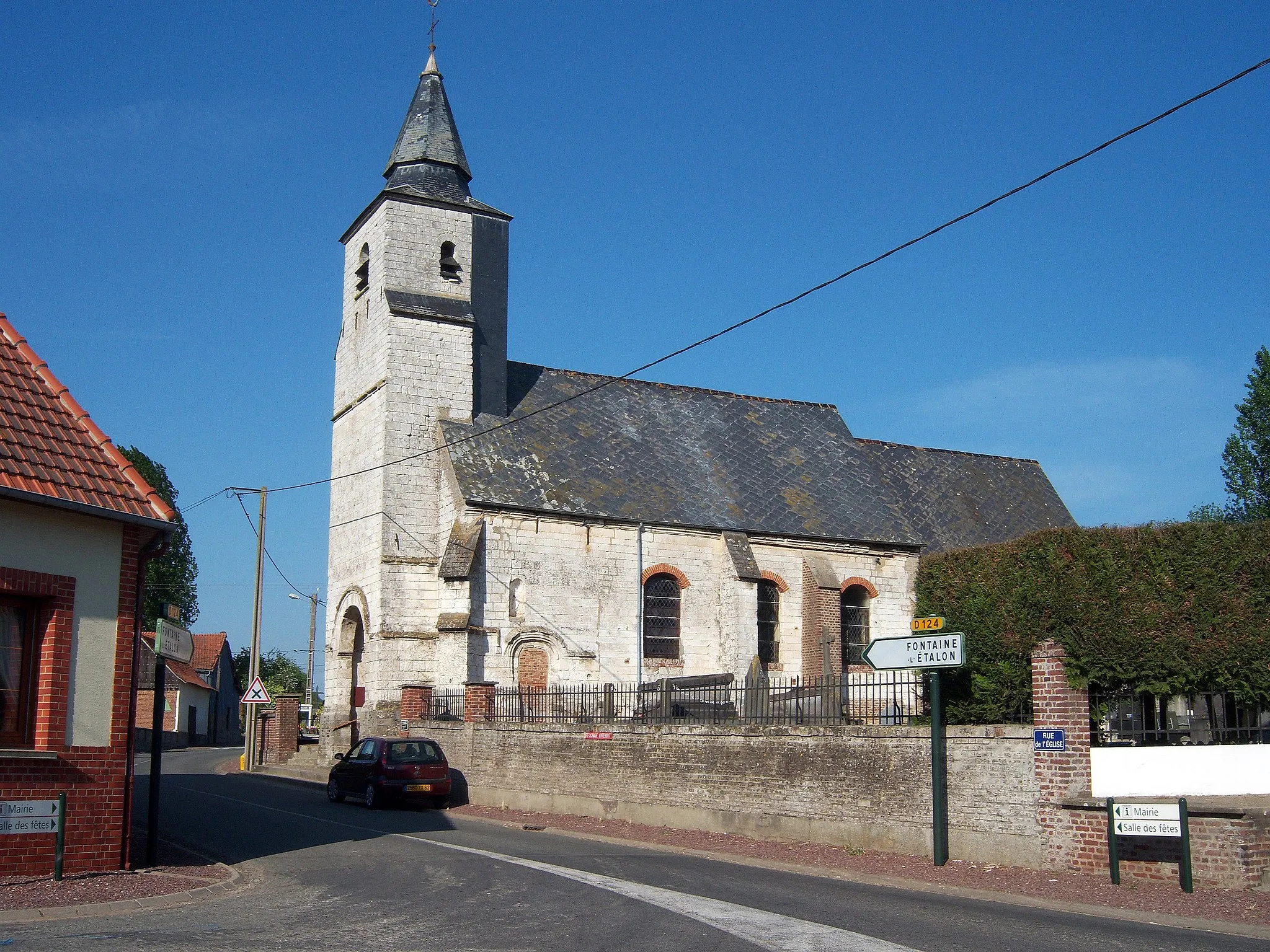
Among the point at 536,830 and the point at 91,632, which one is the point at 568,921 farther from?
the point at 536,830

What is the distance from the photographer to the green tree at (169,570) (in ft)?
177

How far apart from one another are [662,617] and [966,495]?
498 inches

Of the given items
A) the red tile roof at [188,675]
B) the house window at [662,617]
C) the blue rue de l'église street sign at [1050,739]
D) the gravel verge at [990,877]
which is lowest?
the gravel verge at [990,877]

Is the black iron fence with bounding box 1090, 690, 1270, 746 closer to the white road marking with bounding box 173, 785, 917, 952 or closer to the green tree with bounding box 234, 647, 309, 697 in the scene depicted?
the white road marking with bounding box 173, 785, 917, 952

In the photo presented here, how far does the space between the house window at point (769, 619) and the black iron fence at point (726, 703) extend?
578 cm

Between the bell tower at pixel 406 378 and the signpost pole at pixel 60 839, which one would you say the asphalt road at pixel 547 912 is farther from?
the bell tower at pixel 406 378

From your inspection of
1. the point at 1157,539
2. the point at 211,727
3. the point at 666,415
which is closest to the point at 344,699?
the point at 666,415

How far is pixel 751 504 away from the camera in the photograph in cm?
3256

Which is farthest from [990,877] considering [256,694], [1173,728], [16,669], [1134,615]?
[256,694]

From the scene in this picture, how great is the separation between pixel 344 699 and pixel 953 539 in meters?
17.8

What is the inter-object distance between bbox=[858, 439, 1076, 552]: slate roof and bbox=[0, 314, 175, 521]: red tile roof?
25867mm

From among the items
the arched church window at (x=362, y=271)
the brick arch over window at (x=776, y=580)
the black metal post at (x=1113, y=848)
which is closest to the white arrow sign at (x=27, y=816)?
the black metal post at (x=1113, y=848)

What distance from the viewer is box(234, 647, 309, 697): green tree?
7169 cm

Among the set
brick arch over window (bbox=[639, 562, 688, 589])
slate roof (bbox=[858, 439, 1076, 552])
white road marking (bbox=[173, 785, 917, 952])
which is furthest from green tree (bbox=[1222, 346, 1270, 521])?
white road marking (bbox=[173, 785, 917, 952])
